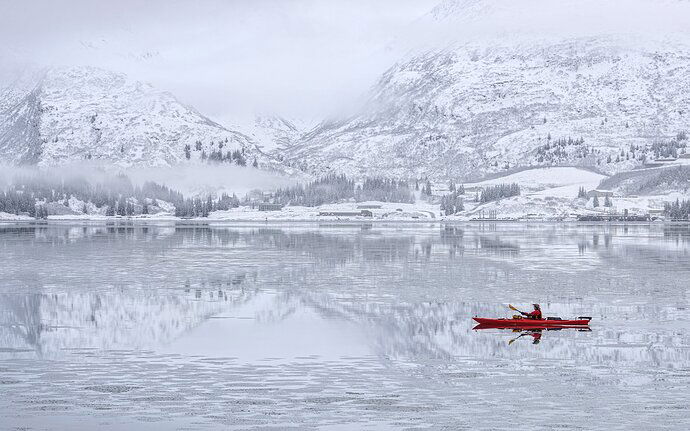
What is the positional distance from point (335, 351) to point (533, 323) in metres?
17.2

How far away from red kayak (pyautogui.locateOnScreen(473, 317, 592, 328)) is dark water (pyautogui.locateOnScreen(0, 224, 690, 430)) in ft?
5.01

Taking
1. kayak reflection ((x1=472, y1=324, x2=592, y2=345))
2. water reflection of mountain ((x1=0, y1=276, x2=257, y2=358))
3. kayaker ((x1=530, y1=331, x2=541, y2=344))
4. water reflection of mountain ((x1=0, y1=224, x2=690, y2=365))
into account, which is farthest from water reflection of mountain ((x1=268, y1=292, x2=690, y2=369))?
water reflection of mountain ((x1=0, y1=276, x2=257, y2=358))

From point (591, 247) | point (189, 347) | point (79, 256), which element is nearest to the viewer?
point (189, 347)

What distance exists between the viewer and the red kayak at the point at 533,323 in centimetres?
6700

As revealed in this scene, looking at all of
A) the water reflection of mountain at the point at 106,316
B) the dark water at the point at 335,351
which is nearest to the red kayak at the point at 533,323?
the dark water at the point at 335,351

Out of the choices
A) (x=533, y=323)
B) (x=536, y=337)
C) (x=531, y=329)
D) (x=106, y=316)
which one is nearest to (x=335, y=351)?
(x=536, y=337)

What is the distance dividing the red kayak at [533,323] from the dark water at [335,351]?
1528 millimetres

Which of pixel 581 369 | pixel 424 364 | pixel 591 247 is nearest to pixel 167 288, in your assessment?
pixel 424 364

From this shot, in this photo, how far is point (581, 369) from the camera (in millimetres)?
51875

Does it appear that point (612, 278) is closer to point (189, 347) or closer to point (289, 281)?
point (289, 281)

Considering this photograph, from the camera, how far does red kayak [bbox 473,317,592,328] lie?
67000mm

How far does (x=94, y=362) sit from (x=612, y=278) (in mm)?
69570

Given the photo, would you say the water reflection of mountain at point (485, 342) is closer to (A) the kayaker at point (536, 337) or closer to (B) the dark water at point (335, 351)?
(B) the dark water at point (335, 351)

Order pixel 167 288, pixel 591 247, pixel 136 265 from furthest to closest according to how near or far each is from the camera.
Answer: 1. pixel 591 247
2. pixel 136 265
3. pixel 167 288
